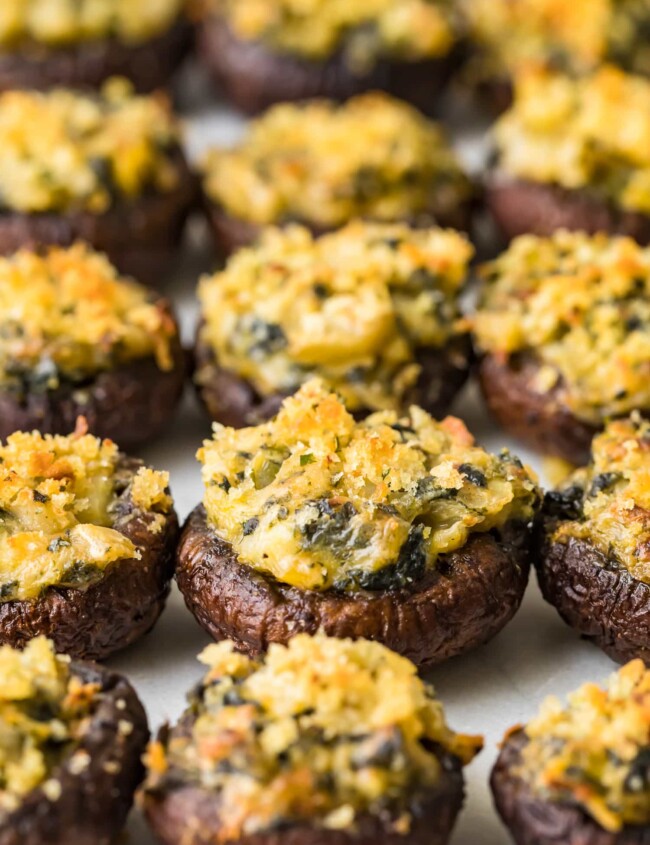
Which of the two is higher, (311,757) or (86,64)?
(311,757)

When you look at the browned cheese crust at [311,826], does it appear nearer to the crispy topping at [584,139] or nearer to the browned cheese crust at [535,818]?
the browned cheese crust at [535,818]

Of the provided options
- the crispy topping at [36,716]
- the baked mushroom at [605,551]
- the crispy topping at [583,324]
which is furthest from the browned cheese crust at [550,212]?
the crispy topping at [36,716]

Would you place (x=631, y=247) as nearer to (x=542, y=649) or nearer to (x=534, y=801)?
(x=542, y=649)

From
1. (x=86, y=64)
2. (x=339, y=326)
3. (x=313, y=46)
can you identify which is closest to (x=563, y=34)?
(x=313, y=46)

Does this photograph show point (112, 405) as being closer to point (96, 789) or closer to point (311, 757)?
point (96, 789)

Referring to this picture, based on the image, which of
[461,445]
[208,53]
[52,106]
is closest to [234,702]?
[461,445]

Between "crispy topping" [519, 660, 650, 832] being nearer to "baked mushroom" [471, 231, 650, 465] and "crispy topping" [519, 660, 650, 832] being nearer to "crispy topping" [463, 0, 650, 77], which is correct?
"baked mushroom" [471, 231, 650, 465]
